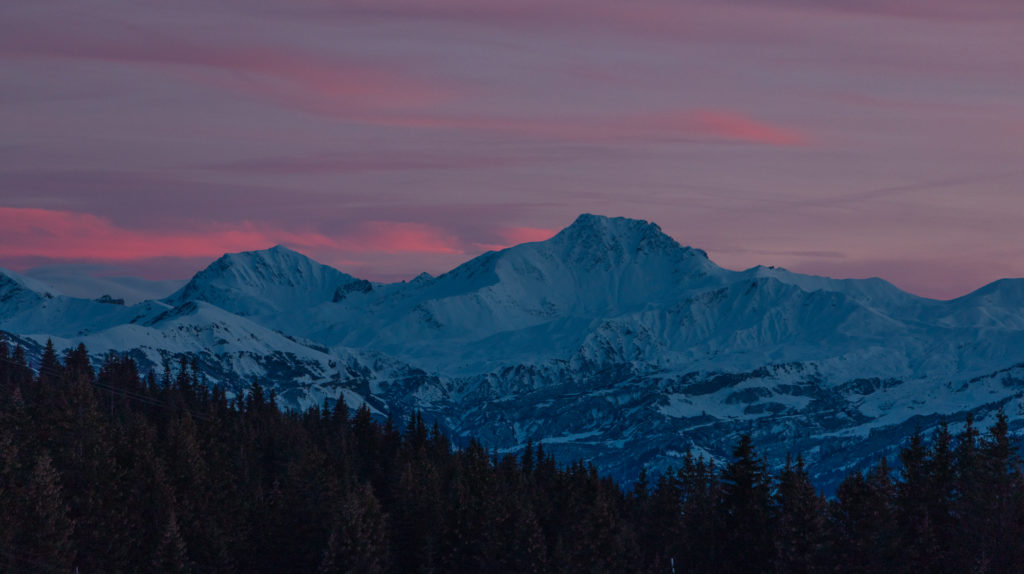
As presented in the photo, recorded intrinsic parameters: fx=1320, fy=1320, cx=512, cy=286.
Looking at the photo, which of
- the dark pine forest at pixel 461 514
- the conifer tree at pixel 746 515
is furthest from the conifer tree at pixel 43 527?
the conifer tree at pixel 746 515

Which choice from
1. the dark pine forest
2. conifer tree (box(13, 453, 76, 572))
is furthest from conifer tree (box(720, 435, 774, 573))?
conifer tree (box(13, 453, 76, 572))

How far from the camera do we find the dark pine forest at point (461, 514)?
335 ft

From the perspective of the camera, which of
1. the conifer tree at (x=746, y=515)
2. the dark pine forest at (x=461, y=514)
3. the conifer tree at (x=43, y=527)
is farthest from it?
the conifer tree at (x=746, y=515)

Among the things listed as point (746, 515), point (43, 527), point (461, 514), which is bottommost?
point (461, 514)

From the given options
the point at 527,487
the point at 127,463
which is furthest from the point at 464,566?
the point at 127,463

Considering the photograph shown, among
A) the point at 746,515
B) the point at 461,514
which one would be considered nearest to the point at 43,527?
the point at 461,514

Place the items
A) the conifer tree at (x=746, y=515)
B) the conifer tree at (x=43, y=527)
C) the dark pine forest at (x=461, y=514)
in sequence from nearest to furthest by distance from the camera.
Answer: the dark pine forest at (x=461, y=514), the conifer tree at (x=43, y=527), the conifer tree at (x=746, y=515)

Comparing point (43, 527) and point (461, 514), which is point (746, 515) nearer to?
point (461, 514)

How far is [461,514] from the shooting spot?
125 meters

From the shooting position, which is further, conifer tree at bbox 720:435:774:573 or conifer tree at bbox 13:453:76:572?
conifer tree at bbox 720:435:774:573

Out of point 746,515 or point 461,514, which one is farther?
point 461,514

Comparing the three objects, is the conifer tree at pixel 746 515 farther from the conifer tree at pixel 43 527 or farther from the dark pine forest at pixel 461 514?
the conifer tree at pixel 43 527

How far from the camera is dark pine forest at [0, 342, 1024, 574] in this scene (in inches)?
4026

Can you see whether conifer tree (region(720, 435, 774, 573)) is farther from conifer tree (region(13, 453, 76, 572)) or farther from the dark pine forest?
conifer tree (region(13, 453, 76, 572))
